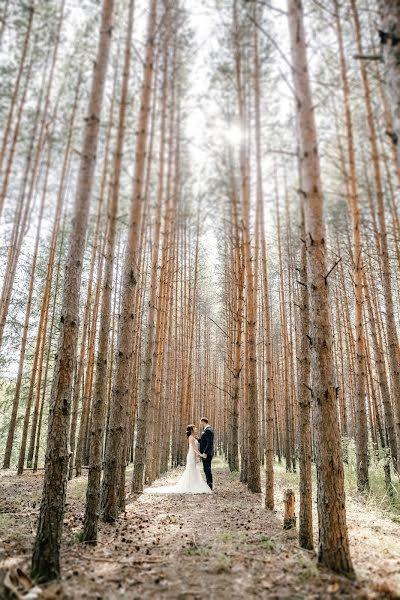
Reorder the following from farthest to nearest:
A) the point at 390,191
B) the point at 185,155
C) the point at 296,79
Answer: the point at 185,155 → the point at 390,191 → the point at 296,79

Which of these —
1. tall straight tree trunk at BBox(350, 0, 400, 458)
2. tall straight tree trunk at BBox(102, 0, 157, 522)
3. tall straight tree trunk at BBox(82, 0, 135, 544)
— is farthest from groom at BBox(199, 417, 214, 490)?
tall straight tree trunk at BBox(82, 0, 135, 544)

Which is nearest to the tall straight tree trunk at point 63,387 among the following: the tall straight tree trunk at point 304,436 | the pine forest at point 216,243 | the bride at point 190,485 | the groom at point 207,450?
the pine forest at point 216,243

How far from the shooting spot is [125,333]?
19.6ft

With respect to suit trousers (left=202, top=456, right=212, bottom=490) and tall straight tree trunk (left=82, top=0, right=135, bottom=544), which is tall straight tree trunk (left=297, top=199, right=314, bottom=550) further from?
suit trousers (left=202, top=456, right=212, bottom=490)

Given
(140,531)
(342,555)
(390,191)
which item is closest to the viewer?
(342,555)

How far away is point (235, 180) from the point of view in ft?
32.0

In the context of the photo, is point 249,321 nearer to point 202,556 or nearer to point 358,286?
point 358,286

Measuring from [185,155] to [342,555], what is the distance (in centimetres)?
1016

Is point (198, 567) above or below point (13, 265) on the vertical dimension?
below

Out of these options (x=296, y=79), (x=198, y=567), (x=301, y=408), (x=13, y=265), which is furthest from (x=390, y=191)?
(x=13, y=265)

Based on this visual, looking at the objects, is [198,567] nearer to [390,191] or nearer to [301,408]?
[301,408]

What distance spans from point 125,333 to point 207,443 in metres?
5.30

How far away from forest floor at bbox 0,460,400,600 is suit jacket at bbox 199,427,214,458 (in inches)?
106

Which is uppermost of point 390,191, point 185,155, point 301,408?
point 185,155
